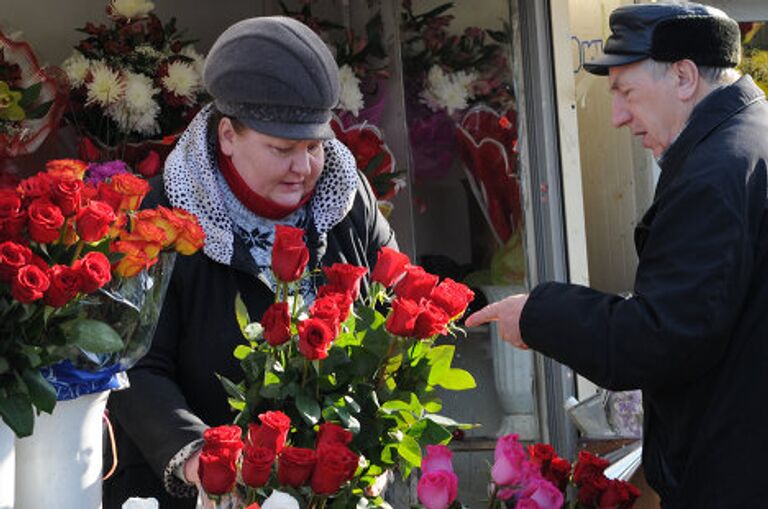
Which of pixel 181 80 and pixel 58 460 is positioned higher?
pixel 181 80

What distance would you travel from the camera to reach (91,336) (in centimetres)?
159

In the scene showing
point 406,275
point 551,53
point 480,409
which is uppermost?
point 551,53

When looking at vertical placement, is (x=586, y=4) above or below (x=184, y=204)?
above

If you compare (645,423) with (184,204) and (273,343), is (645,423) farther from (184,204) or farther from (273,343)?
(184,204)

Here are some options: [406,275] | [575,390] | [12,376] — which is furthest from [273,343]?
[575,390]

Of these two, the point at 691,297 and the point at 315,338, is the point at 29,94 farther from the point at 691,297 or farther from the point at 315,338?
the point at 691,297

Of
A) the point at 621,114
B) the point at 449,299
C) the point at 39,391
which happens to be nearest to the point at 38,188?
the point at 39,391

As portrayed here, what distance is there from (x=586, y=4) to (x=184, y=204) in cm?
243

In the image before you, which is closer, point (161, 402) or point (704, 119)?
point (704, 119)

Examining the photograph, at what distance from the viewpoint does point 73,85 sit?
11.6 ft

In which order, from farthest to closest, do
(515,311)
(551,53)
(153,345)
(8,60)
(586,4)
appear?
(586,4)
(551,53)
(8,60)
(153,345)
(515,311)

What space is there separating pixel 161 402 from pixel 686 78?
1020mm

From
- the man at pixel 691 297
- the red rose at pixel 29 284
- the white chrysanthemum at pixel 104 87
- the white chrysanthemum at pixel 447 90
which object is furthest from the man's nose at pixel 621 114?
Result: the white chrysanthemum at pixel 447 90

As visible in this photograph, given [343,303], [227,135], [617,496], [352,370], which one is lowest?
[617,496]
